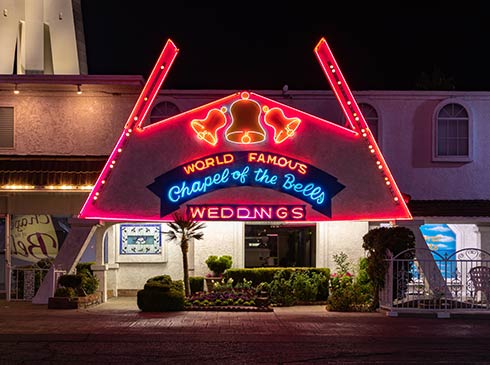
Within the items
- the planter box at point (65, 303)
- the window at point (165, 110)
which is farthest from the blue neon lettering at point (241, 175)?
the planter box at point (65, 303)

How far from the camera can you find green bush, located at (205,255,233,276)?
22812 millimetres

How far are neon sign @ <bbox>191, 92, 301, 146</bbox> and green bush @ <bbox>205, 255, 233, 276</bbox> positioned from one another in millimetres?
3637

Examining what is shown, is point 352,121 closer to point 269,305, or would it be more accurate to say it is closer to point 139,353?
point 269,305

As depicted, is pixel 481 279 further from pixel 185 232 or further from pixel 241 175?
pixel 185 232

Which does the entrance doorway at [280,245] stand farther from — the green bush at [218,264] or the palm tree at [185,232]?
the palm tree at [185,232]

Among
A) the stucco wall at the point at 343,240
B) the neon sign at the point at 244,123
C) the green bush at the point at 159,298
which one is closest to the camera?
the green bush at the point at 159,298

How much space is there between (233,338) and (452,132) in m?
12.3

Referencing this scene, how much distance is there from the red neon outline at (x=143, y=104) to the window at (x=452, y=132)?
8571 mm

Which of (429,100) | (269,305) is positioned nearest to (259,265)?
(269,305)

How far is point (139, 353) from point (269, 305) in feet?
25.7

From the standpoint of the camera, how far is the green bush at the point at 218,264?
22.8 meters

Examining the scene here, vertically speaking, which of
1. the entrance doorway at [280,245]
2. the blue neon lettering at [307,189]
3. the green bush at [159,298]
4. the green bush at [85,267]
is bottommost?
the green bush at [159,298]

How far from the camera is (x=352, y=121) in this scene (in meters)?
21.6

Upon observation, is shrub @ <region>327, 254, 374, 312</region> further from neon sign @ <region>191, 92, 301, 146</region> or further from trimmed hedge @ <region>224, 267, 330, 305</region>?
neon sign @ <region>191, 92, 301, 146</region>
